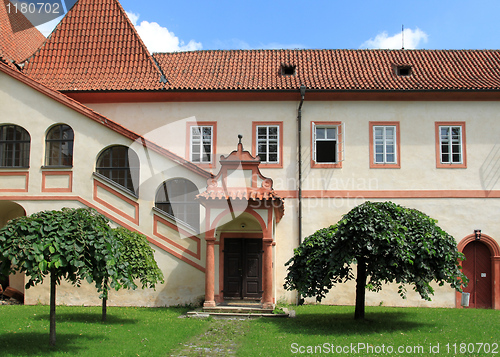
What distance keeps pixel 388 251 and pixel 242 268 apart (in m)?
6.41

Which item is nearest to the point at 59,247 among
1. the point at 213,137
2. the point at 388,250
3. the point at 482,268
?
the point at 388,250

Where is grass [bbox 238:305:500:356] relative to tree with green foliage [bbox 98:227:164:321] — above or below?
below

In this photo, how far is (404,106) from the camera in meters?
19.2

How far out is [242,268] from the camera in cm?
1723

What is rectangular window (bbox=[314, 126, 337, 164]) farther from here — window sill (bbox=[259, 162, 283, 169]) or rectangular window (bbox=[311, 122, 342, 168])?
window sill (bbox=[259, 162, 283, 169])

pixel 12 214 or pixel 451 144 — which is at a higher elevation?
pixel 451 144

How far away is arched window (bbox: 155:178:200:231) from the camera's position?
17.6 m

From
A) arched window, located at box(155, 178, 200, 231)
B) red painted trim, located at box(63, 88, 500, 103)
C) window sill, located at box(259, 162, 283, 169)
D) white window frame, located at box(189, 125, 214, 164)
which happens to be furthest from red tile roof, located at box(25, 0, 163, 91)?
window sill, located at box(259, 162, 283, 169)

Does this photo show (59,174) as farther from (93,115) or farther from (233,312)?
(233,312)

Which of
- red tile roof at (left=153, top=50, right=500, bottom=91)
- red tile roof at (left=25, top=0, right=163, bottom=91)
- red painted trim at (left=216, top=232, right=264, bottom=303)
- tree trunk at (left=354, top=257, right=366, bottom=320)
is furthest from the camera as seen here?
red tile roof at (left=25, top=0, right=163, bottom=91)

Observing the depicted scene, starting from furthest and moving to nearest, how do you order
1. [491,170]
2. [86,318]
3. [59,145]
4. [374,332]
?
[491,170] < [59,145] < [86,318] < [374,332]

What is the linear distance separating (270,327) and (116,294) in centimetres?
627

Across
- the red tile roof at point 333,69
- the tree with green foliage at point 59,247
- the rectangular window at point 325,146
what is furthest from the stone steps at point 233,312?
the red tile roof at point 333,69

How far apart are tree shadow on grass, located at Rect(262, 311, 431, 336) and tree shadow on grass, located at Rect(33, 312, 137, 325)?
385cm
